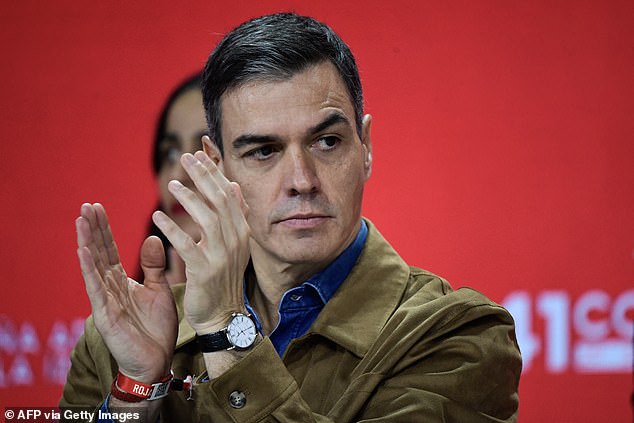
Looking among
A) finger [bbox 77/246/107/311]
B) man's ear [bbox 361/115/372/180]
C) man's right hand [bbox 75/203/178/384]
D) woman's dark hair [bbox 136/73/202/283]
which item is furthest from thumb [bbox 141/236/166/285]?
woman's dark hair [bbox 136/73/202/283]

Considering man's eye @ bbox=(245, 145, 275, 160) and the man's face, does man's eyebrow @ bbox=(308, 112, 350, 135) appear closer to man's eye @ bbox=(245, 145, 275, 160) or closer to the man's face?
the man's face

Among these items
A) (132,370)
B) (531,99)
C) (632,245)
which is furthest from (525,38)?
(132,370)

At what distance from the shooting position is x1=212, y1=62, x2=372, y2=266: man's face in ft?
7.18

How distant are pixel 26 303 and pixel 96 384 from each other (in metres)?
1.36

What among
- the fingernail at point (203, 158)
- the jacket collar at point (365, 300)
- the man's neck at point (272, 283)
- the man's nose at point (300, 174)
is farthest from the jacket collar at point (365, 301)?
the fingernail at point (203, 158)

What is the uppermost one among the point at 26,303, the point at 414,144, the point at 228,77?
the point at 228,77

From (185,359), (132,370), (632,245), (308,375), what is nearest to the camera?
(132,370)

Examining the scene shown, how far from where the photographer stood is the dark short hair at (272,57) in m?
2.25

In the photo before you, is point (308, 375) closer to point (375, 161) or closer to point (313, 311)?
point (313, 311)

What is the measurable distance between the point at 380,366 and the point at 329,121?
0.57 metres

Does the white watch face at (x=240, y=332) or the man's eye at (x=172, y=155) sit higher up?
the man's eye at (x=172, y=155)

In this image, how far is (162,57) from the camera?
12.1 feet

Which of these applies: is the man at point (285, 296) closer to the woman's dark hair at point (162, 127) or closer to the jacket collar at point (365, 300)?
the jacket collar at point (365, 300)

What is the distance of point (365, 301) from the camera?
2.23 m
